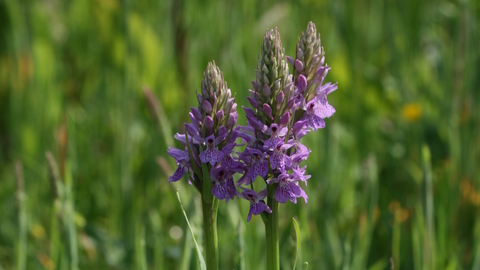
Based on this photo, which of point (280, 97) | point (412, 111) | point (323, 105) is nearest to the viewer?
point (280, 97)

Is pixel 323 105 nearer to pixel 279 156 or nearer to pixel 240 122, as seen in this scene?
pixel 279 156

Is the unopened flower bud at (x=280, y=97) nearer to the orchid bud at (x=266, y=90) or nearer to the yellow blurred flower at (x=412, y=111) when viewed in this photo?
the orchid bud at (x=266, y=90)

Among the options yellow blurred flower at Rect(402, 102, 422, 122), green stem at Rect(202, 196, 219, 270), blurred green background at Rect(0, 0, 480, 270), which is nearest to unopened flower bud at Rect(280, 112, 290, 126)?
green stem at Rect(202, 196, 219, 270)

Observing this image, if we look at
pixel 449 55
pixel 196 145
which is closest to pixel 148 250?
pixel 196 145

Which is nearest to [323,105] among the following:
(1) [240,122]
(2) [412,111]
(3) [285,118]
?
(3) [285,118]

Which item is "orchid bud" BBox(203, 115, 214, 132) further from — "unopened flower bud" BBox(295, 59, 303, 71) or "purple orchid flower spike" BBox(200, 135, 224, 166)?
"unopened flower bud" BBox(295, 59, 303, 71)

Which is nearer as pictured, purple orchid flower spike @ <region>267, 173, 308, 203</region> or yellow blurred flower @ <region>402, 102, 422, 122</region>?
purple orchid flower spike @ <region>267, 173, 308, 203</region>

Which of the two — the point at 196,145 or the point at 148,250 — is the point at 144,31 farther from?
the point at 196,145
